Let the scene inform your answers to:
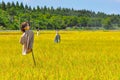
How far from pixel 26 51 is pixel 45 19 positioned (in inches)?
5991

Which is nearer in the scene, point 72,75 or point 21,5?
point 72,75

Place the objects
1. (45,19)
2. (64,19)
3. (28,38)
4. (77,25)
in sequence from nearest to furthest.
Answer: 1. (28,38)
2. (45,19)
3. (64,19)
4. (77,25)

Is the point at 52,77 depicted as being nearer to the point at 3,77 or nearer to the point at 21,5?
the point at 3,77

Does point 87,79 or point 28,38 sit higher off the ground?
point 28,38

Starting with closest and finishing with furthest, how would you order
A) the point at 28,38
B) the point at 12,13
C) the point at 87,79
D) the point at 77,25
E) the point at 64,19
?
the point at 87,79, the point at 28,38, the point at 12,13, the point at 64,19, the point at 77,25

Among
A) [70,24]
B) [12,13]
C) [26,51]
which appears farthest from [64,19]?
[26,51]

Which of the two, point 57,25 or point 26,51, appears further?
point 57,25

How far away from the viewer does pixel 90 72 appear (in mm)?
10406

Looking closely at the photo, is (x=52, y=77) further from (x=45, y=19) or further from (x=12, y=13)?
(x=45, y=19)

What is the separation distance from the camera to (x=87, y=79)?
9.07 meters

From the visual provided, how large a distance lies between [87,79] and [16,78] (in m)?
1.48

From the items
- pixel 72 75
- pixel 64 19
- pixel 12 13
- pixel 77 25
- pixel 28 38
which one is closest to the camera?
pixel 72 75

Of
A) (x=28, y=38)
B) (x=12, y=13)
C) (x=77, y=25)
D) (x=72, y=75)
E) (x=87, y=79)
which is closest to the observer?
(x=87, y=79)

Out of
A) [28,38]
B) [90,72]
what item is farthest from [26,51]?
[90,72]
